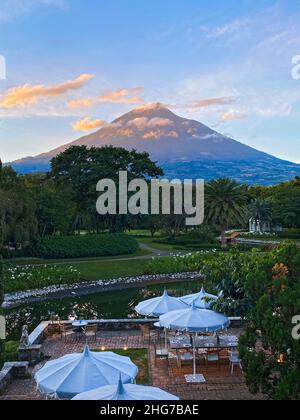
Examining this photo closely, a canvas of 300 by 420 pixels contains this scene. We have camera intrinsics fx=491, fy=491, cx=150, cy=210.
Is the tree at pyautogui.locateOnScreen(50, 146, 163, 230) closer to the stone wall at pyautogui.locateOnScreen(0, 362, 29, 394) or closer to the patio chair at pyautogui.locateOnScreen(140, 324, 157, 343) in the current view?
the patio chair at pyautogui.locateOnScreen(140, 324, 157, 343)

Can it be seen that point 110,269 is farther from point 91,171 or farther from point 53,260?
point 91,171

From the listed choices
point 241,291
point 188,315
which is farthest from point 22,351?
point 241,291

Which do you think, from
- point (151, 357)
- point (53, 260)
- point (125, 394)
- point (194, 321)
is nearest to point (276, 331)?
Result: point (125, 394)

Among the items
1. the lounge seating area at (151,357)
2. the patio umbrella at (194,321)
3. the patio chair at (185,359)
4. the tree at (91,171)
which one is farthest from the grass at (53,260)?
the patio umbrella at (194,321)

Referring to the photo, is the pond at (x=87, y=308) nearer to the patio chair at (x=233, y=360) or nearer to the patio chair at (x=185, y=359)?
the patio chair at (x=185, y=359)
